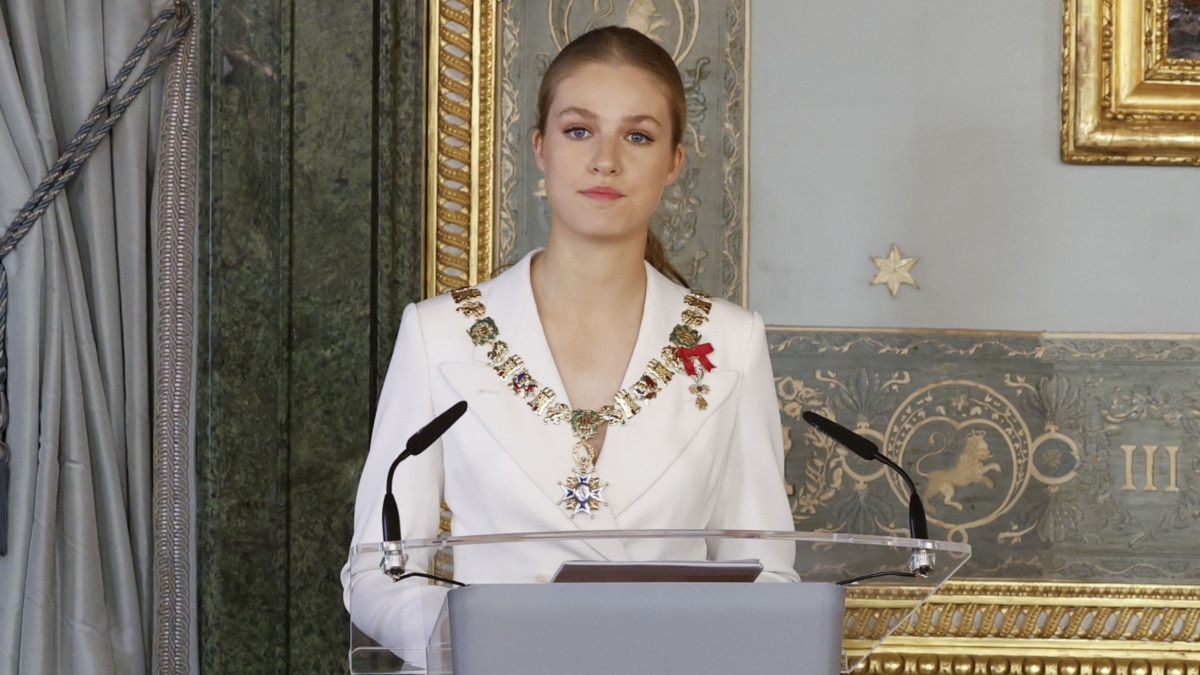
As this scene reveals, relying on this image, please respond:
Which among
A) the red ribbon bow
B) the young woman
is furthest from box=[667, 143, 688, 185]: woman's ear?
the red ribbon bow

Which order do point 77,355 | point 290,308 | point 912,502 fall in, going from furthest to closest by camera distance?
1. point 290,308
2. point 77,355
3. point 912,502

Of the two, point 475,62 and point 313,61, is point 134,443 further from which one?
point 475,62

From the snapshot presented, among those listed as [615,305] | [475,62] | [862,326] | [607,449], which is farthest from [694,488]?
[475,62]

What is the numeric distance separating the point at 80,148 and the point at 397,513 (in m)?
1.19

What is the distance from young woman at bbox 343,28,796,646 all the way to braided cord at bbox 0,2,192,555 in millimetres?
704

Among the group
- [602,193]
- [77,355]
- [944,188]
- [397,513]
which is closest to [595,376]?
[602,193]

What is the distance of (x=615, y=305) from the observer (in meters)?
2.09

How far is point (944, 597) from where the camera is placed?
2.65 metres

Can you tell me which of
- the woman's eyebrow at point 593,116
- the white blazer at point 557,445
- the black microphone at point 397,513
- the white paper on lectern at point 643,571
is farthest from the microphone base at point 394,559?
the woman's eyebrow at point 593,116

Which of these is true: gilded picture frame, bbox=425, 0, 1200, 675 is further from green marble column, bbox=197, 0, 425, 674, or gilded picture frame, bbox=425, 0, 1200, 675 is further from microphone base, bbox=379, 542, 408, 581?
microphone base, bbox=379, 542, 408, 581

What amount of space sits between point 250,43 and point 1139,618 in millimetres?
1875

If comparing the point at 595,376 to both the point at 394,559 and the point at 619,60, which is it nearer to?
the point at 619,60

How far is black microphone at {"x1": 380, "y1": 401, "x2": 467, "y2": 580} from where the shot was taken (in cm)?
138

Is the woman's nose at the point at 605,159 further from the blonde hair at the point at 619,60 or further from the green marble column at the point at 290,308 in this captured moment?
the green marble column at the point at 290,308
